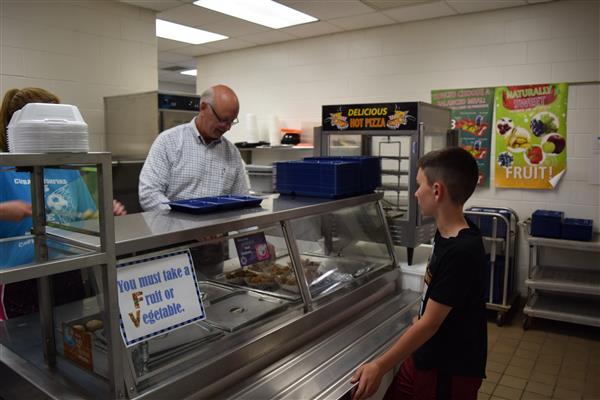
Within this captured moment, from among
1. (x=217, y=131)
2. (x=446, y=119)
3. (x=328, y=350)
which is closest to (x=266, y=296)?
(x=328, y=350)

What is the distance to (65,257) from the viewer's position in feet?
3.45

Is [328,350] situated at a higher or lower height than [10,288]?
lower

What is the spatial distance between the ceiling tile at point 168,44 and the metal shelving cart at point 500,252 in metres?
4.31

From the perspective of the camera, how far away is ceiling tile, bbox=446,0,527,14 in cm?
429

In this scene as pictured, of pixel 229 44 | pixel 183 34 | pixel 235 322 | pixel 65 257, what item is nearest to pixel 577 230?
pixel 235 322

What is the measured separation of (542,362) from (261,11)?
4045 millimetres

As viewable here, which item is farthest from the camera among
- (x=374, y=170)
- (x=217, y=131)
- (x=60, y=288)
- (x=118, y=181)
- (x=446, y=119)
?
(x=118, y=181)

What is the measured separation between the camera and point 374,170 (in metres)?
2.33

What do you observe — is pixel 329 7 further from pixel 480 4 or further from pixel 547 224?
pixel 547 224

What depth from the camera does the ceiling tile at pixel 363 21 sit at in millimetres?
4863

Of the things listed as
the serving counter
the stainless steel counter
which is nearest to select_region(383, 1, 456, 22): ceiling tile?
the serving counter

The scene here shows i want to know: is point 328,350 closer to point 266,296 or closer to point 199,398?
point 266,296

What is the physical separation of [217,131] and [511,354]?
9.23ft

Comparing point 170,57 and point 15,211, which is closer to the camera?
point 15,211
